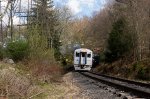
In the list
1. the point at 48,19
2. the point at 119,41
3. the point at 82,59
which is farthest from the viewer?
the point at 48,19

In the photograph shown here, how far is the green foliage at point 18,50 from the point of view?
94.4 feet

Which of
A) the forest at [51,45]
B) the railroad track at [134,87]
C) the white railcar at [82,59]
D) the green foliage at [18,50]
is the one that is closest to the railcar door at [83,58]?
the white railcar at [82,59]

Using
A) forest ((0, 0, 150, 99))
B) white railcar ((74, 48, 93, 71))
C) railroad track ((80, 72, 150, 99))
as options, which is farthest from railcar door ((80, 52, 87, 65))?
railroad track ((80, 72, 150, 99))

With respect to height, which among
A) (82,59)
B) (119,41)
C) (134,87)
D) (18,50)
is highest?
(119,41)

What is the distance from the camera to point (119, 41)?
2055 inches

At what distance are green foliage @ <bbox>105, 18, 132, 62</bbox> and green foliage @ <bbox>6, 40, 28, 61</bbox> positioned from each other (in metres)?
23.7

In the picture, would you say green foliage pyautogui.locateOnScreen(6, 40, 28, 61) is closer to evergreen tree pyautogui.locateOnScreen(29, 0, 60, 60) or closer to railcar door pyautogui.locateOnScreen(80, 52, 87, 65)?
evergreen tree pyautogui.locateOnScreen(29, 0, 60, 60)

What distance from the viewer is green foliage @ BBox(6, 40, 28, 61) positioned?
Result: 28781 millimetres

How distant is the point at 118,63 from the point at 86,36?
70.6m

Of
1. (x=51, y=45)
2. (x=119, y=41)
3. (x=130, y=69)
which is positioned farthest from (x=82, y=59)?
(x=130, y=69)

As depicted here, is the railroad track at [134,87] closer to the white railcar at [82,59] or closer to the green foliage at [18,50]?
the green foliage at [18,50]

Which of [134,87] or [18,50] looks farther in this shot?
[18,50]

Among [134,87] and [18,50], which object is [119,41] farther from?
[134,87]

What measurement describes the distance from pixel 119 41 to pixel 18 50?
1004 inches
